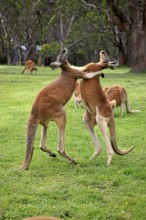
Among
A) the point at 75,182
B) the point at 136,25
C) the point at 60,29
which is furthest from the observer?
the point at 60,29

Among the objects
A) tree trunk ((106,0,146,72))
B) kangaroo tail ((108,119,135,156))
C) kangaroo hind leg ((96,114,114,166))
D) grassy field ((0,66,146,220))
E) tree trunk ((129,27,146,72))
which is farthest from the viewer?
tree trunk ((129,27,146,72))

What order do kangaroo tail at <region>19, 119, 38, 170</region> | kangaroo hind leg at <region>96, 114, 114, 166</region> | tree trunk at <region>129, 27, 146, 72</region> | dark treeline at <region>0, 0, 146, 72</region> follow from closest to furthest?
kangaroo tail at <region>19, 119, 38, 170</region>, kangaroo hind leg at <region>96, 114, 114, 166</region>, tree trunk at <region>129, 27, 146, 72</region>, dark treeline at <region>0, 0, 146, 72</region>

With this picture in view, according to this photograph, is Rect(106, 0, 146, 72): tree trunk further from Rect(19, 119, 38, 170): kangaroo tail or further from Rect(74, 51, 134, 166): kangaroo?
Rect(19, 119, 38, 170): kangaroo tail

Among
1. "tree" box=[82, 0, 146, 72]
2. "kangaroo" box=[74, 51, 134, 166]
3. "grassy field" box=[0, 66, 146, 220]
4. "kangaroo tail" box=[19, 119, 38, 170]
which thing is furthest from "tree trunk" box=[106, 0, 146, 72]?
"kangaroo tail" box=[19, 119, 38, 170]

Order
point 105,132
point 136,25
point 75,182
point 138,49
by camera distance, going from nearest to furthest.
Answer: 1. point 75,182
2. point 105,132
3. point 136,25
4. point 138,49

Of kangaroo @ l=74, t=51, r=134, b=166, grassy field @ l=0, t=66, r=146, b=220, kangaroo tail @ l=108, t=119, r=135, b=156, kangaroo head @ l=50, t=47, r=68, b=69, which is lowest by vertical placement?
grassy field @ l=0, t=66, r=146, b=220

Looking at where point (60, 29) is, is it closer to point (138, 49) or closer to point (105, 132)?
point (138, 49)

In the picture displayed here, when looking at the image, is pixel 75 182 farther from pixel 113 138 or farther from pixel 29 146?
pixel 113 138

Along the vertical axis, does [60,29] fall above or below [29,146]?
above

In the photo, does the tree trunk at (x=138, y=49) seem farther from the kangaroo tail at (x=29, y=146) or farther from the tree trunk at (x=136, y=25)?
the kangaroo tail at (x=29, y=146)

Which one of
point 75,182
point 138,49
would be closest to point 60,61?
point 75,182

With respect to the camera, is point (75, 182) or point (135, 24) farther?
point (135, 24)

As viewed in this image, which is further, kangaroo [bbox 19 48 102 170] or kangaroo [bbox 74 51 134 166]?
A: kangaroo [bbox 74 51 134 166]

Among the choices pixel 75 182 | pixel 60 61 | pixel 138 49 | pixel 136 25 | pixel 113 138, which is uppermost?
pixel 136 25
